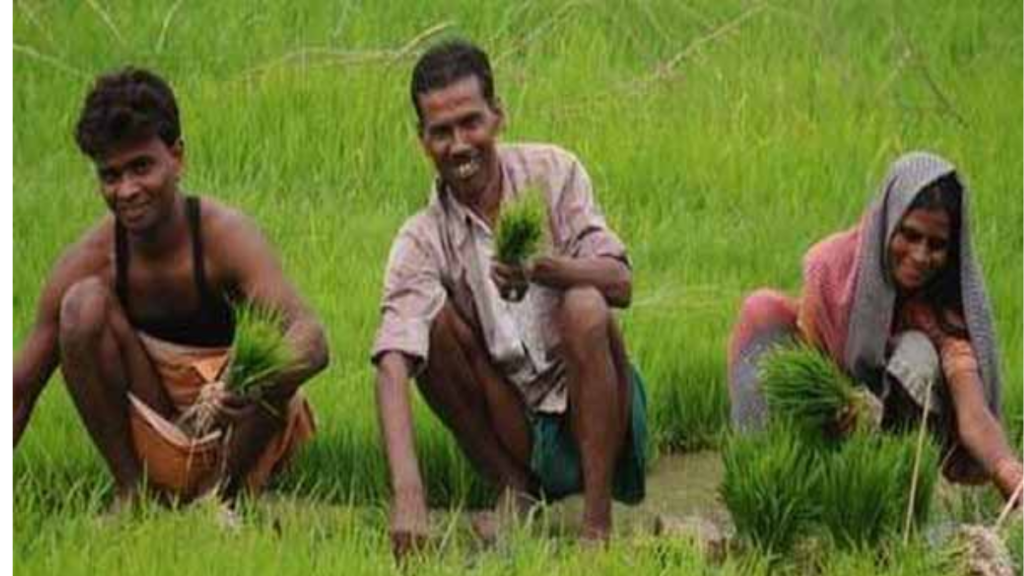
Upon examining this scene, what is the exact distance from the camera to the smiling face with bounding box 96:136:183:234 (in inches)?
225

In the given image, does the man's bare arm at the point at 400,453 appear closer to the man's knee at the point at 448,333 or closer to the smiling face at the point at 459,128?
the man's knee at the point at 448,333

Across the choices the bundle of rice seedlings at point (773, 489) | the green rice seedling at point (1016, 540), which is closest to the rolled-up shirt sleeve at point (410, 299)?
the bundle of rice seedlings at point (773, 489)

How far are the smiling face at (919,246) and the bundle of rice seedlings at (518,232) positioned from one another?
77 cm

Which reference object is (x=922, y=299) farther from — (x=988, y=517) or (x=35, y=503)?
(x=35, y=503)

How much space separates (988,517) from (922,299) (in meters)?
0.46

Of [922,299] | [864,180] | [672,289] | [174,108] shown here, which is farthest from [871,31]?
[174,108]

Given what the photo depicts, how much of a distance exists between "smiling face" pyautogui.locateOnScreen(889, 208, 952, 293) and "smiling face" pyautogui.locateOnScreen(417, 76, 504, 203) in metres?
0.84

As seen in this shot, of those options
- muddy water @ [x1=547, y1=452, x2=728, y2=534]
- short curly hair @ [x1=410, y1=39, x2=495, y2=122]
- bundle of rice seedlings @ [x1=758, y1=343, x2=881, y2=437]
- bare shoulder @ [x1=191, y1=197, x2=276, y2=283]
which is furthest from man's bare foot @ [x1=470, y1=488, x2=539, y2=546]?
short curly hair @ [x1=410, y1=39, x2=495, y2=122]

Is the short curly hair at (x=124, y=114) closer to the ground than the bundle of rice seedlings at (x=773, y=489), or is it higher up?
higher up

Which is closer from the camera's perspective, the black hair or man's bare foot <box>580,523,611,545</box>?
man's bare foot <box>580,523,611,545</box>

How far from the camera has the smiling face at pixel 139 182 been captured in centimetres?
571

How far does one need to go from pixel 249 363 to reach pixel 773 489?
101 centimetres

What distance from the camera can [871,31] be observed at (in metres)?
8.52

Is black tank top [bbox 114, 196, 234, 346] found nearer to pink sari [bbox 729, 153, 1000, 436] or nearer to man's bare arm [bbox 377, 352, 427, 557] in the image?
man's bare arm [bbox 377, 352, 427, 557]
